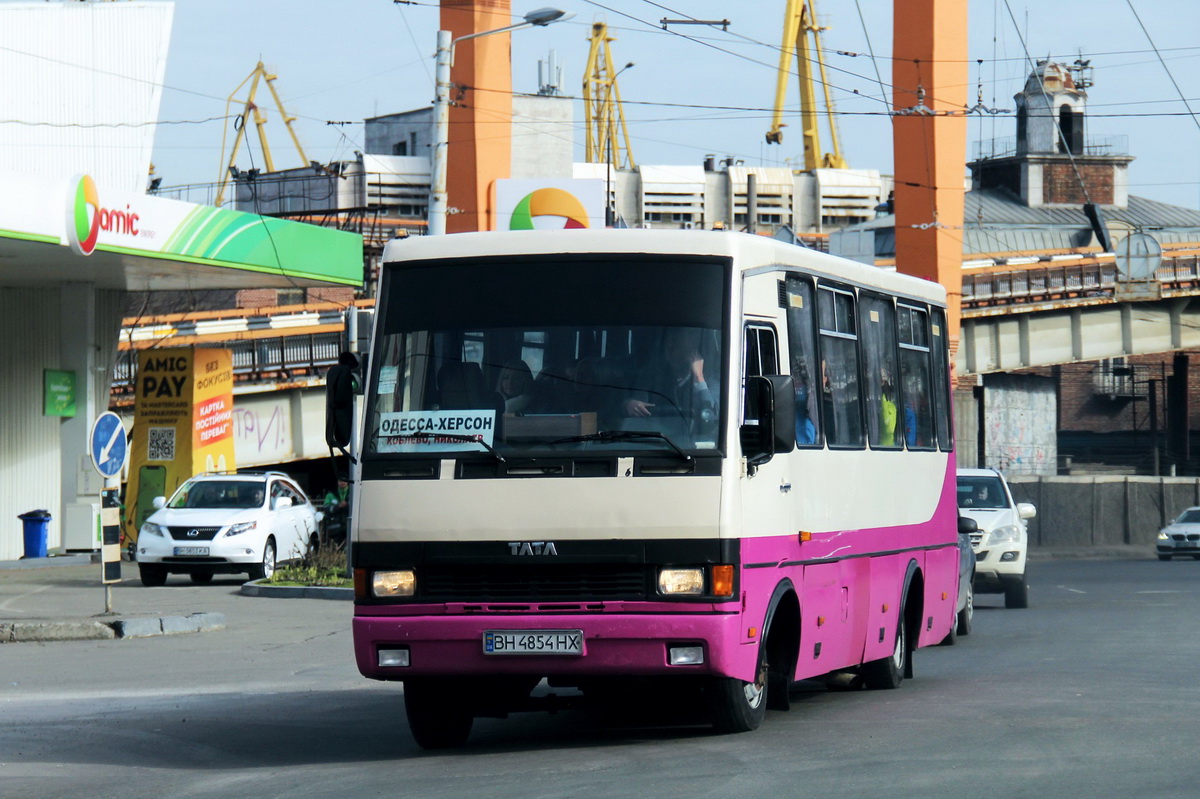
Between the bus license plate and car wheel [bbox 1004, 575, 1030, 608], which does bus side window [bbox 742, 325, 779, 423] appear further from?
car wheel [bbox 1004, 575, 1030, 608]

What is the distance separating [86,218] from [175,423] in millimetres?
8645

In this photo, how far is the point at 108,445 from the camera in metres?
19.0

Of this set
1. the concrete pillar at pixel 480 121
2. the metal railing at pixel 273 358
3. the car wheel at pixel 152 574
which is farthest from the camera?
the metal railing at pixel 273 358

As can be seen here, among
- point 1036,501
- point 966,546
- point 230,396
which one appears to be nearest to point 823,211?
point 1036,501

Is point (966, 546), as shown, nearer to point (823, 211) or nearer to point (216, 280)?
point (216, 280)

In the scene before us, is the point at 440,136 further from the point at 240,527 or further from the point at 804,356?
the point at 804,356

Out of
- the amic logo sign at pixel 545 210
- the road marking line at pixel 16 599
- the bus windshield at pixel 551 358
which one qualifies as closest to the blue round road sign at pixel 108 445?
the road marking line at pixel 16 599

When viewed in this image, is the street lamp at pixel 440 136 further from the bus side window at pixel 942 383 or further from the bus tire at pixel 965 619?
the bus side window at pixel 942 383

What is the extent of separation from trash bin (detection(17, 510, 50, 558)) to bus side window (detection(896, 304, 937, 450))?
69.6 ft

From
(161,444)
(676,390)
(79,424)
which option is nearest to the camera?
(676,390)

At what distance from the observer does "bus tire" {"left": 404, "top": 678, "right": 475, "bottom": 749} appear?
9.59 meters

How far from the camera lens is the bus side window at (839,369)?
1073cm

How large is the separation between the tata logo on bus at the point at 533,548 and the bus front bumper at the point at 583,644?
317mm

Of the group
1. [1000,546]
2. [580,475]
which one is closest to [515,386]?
[580,475]
